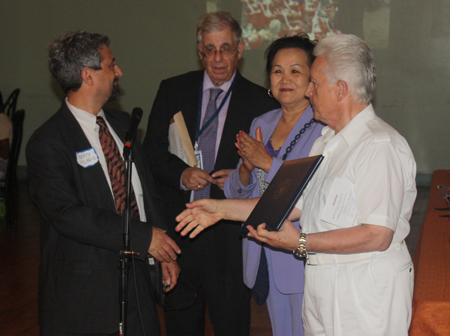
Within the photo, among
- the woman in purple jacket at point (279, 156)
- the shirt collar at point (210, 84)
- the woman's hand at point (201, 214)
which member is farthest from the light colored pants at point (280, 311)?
the shirt collar at point (210, 84)

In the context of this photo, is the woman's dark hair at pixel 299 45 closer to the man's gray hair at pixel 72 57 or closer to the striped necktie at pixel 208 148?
the striped necktie at pixel 208 148

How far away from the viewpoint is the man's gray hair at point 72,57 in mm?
2148

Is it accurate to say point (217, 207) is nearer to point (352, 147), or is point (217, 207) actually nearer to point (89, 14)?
point (352, 147)

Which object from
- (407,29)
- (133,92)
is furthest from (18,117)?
(407,29)

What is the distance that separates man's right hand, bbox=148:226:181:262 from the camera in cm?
209

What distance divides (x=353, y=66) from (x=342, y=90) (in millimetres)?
89

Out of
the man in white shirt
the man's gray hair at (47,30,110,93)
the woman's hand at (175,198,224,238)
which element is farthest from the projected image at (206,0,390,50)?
the man in white shirt

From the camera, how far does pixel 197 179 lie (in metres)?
2.58

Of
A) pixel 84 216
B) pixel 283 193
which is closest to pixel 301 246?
pixel 283 193

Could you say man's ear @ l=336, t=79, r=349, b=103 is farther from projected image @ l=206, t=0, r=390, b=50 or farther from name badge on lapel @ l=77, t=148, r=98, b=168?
projected image @ l=206, t=0, r=390, b=50

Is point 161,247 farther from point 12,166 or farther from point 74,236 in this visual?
point 12,166

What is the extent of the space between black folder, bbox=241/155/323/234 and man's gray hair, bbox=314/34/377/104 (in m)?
0.28

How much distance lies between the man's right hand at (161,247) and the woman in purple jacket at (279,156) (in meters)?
0.40

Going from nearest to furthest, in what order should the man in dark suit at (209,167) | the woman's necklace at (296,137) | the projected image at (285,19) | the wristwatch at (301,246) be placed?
the wristwatch at (301,246) → the woman's necklace at (296,137) → the man in dark suit at (209,167) → the projected image at (285,19)
